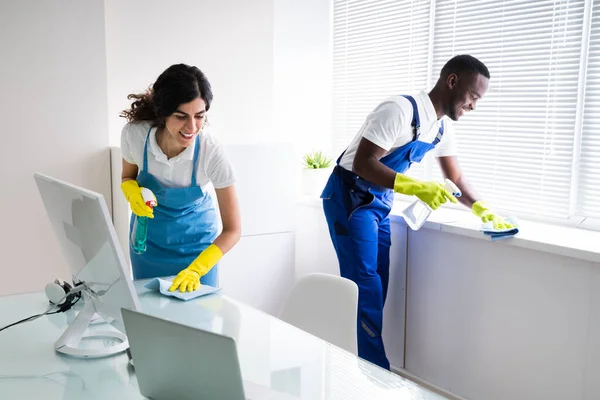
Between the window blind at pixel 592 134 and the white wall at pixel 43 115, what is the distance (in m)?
2.23

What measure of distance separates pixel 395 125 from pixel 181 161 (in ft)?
2.82

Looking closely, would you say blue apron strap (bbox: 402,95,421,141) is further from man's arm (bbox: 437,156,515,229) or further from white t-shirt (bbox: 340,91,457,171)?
man's arm (bbox: 437,156,515,229)

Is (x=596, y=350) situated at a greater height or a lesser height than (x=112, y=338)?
lesser

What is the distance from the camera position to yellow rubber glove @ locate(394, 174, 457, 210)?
2.60m

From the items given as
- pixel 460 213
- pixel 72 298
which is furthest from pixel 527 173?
pixel 72 298

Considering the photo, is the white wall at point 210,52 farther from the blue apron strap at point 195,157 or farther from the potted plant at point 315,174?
the blue apron strap at point 195,157

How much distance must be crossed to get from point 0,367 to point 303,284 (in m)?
0.97

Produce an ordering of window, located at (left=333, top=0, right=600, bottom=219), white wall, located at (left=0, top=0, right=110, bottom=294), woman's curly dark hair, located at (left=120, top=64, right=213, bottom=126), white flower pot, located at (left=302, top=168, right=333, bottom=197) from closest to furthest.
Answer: woman's curly dark hair, located at (left=120, top=64, right=213, bottom=126) → window, located at (left=333, top=0, right=600, bottom=219) → white wall, located at (left=0, top=0, right=110, bottom=294) → white flower pot, located at (left=302, top=168, right=333, bottom=197)

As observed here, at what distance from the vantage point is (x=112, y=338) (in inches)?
66.7

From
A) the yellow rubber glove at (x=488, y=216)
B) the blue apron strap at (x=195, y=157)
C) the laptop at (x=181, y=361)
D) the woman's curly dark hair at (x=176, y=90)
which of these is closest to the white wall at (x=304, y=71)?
the yellow rubber glove at (x=488, y=216)

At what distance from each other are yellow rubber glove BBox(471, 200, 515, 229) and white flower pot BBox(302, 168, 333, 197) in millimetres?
1148

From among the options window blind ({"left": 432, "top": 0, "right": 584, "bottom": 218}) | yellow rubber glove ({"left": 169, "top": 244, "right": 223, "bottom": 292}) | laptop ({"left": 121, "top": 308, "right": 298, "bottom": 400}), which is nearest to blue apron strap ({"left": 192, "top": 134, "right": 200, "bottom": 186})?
yellow rubber glove ({"left": 169, "top": 244, "right": 223, "bottom": 292})

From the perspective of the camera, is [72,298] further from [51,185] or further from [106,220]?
[106,220]

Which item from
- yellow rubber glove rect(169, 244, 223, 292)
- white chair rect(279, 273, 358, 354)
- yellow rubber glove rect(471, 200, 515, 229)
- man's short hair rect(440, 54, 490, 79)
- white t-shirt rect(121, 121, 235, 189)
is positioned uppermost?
man's short hair rect(440, 54, 490, 79)
